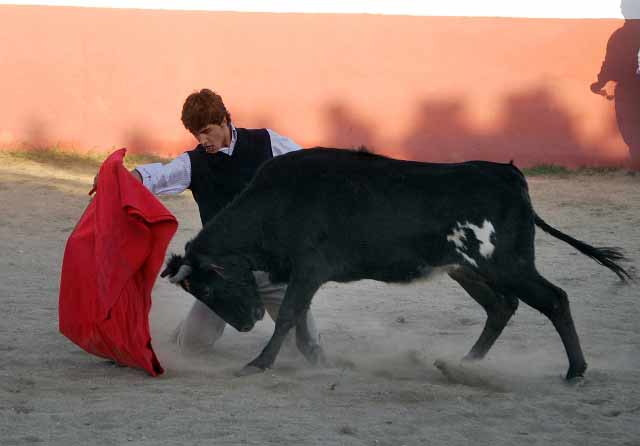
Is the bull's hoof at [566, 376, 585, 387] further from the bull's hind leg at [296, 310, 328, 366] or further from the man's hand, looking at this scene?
the man's hand

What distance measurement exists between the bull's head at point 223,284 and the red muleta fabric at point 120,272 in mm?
165

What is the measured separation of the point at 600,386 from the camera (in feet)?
14.7

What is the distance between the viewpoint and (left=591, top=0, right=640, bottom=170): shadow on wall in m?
11.6

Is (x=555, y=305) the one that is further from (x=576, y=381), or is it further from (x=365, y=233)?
(x=365, y=233)

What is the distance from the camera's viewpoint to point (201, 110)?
4754mm

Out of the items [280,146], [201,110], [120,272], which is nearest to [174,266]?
[120,272]

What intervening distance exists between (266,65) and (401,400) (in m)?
8.12

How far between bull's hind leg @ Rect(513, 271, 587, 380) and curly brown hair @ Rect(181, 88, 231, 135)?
5.00 feet

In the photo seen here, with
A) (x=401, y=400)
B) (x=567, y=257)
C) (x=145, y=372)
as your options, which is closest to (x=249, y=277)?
(x=145, y=372)

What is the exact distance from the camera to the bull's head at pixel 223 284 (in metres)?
4.80

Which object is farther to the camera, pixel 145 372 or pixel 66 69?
pixel 66 69

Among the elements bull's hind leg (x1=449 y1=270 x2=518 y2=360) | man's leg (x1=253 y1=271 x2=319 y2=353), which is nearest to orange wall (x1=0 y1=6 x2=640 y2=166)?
man's leg (x1=253 y1=271 x2=319 y2=353)

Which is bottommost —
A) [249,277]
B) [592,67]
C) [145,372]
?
[145,372]

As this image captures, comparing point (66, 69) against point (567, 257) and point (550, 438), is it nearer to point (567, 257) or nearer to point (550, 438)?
point (567, 257)
